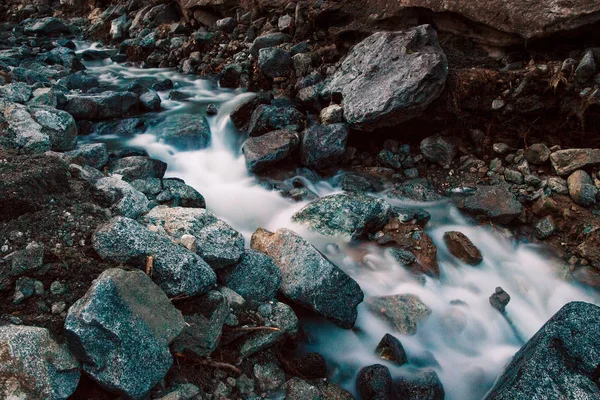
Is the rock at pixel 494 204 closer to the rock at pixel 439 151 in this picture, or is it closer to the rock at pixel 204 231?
the rock at pixel 439 151

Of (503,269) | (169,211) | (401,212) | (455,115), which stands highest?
(169,211)

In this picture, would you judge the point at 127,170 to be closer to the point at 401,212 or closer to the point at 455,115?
the point at 401,212

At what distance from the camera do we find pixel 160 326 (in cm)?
250

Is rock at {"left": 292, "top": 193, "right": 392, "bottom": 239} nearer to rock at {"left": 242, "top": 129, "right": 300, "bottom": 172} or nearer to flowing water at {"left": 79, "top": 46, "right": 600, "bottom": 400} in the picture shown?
flowing water at {"left": 79, "top": 46, "right": 600, "bottom": 400}

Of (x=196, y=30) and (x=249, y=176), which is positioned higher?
(x=196, y=30)

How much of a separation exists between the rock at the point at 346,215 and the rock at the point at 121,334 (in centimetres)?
252

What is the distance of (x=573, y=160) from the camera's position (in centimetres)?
517

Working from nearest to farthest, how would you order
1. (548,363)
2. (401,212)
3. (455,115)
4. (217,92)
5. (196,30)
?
(548,363)
(401,212)
(455,115)
(217,92)
(196,30)

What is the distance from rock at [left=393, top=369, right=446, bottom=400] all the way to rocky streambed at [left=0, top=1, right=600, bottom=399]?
0.05 feet

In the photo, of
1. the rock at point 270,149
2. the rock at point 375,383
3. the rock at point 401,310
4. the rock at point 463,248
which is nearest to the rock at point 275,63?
the rock at point 270,149

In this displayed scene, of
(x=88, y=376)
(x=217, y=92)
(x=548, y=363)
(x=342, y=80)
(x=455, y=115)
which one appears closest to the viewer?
(x=88, y=376)

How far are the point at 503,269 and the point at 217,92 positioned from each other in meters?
5.93

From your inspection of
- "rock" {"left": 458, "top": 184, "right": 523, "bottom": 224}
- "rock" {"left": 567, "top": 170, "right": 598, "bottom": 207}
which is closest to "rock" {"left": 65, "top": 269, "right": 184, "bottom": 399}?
"rock" {"left": 458, "top": 184, "right": 523, "bottom": 224}

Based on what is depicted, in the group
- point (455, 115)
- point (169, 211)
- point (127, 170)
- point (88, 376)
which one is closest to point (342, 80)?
point (455, 115)
